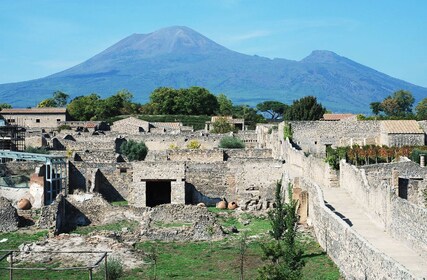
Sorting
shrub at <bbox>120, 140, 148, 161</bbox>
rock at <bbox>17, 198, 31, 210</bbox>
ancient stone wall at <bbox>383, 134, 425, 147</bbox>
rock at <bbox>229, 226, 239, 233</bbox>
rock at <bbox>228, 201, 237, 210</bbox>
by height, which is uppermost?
ancient stone wall at <bbox>383, 134, 425, 147</bbox>

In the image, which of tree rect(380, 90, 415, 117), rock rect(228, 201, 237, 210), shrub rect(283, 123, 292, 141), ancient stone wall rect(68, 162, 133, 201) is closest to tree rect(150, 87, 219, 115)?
tree rect(380, 90, 415, 117)

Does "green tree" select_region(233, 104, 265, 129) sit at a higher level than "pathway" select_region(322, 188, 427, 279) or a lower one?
higher

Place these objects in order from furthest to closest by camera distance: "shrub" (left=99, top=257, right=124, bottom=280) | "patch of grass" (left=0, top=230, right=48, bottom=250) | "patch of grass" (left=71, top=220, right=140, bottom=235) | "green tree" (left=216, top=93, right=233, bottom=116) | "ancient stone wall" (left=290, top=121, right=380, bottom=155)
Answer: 1. "green tree" (left=216, top=93, right=233, bottom=116)
2. "ancient stone wall" (left=290, top=121, right=380, bottom=155)
3. "patch of grass" (left=71, top=220, right=140, bottom=235)
4. "patch of grass" (left=0, top=230, right=48, bottom=250)
5. "shrub" (left=99, top=257, right=124, bottom=280)

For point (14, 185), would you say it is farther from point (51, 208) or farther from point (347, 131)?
point (347, 131)

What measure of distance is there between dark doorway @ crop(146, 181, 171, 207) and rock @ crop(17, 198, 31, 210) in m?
5.53

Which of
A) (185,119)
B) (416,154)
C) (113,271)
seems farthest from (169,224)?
(185,119)

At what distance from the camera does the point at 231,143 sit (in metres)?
49.2

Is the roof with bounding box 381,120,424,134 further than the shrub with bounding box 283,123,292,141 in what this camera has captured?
No

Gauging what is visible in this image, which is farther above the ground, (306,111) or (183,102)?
(183,102)

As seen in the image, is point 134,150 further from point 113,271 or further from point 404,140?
point 113,271

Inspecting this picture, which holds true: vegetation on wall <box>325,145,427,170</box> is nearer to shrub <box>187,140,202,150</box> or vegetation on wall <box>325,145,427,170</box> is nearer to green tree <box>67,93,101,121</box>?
shrub <box>187,140,202,150</box>

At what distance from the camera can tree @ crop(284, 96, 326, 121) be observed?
65.4 meters

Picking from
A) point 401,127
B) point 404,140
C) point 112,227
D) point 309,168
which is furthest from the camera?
point 401,127

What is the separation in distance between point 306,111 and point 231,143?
18.3 meters
